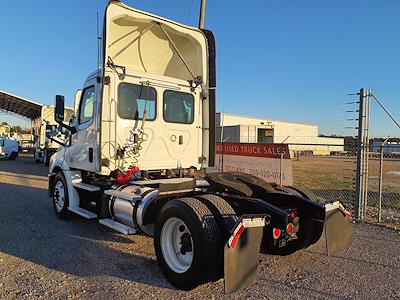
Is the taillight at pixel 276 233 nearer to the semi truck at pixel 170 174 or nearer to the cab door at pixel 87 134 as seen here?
the semi truck at pixel 170 174

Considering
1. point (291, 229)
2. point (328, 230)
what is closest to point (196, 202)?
point (291, 229)

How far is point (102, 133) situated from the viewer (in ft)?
20.3

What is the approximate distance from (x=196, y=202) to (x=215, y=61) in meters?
3.88

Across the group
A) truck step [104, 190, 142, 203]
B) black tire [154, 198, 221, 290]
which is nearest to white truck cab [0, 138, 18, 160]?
truck step [104, 190, 142, 203]

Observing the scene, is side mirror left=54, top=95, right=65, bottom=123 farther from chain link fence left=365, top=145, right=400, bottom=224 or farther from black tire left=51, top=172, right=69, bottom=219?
chain link fence left=365, top=145, right=400, bottom=224

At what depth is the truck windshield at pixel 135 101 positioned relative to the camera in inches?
251

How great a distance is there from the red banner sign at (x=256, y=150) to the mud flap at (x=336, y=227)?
484cm

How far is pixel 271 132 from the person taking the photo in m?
55.8

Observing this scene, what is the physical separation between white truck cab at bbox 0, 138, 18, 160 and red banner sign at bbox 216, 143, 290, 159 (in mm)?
22875

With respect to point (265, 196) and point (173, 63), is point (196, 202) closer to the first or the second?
point (265, 196)

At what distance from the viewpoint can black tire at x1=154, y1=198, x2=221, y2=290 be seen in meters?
3.84

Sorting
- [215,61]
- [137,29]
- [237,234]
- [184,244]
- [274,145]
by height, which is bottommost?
[184,244]

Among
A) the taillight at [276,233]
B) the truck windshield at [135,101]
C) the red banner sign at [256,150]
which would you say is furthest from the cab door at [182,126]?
the red banner sign at [256,150]

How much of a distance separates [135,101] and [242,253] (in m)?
3.77
